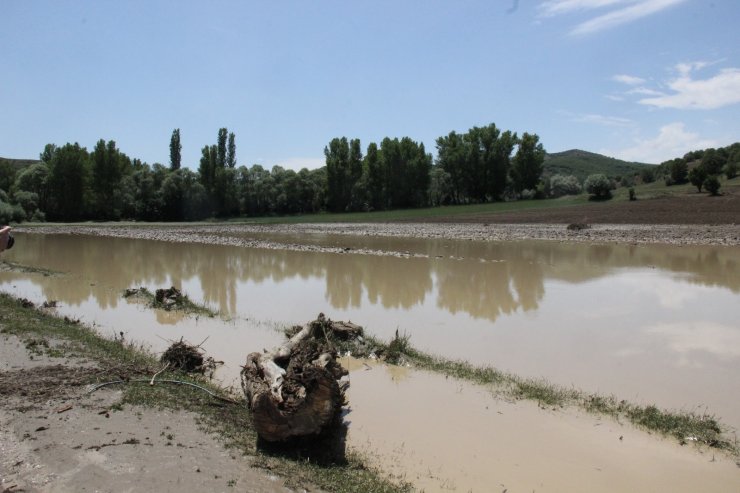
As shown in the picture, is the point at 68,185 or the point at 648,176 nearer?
the point at 68,185

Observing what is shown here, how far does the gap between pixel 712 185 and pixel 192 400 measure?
2742 inches

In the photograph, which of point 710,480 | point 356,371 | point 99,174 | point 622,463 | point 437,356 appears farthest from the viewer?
point 99,174

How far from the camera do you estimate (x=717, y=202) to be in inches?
2202

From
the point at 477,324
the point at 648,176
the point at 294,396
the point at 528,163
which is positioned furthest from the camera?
the point at 648,176

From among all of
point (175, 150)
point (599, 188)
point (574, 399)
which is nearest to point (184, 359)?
point (574, 399)

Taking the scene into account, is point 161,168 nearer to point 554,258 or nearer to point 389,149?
point 389,149

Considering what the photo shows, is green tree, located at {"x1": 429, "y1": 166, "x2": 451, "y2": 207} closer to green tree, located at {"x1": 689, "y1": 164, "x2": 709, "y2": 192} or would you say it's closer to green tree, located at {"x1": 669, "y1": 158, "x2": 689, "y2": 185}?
green tree, located at {"x1": 669, "y1": 158, "x2": 689, "y2": 185}

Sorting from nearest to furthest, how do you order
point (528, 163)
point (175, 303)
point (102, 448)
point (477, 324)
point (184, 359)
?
point (102, 448)
point (184, 359)
point (477, 324)
point (175, 303)
point (528, 163)

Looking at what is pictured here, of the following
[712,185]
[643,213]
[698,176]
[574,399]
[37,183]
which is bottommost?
[574,399]

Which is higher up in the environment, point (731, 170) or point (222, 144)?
point (222, 144)

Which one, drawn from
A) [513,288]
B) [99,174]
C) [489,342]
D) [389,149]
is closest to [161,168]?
[99,174]

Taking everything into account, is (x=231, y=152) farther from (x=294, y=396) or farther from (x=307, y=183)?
(x=294, y=396)

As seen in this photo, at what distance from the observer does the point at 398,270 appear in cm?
2419

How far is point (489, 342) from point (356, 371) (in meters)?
3.45
